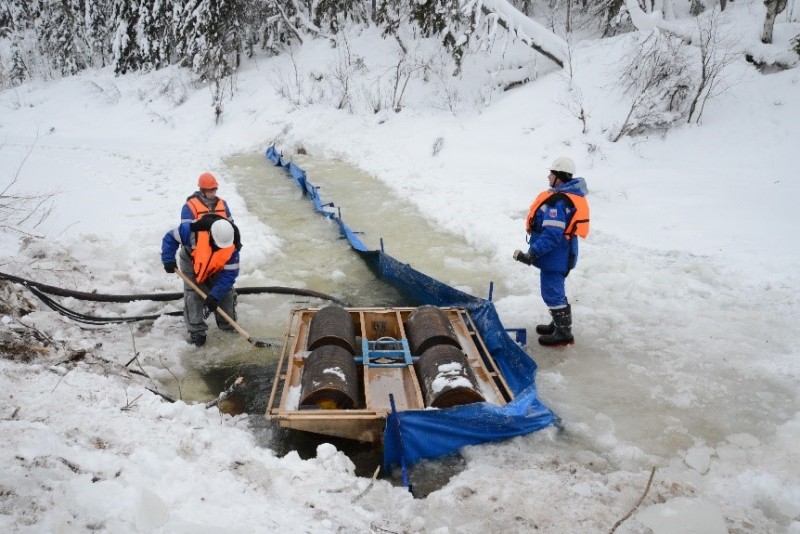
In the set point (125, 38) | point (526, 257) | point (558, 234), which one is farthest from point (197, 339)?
point (125, 38)

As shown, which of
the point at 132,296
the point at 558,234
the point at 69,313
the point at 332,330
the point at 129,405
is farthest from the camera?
the point at 132,296

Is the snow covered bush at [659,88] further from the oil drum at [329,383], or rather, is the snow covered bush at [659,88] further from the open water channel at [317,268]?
the oil drum at [329,383]

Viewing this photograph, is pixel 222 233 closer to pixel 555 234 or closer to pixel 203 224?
pixel 203 224

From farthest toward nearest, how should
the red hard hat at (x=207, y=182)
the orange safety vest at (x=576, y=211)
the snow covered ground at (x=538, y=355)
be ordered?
the red hard hat at (x=207, y=182) < the orange safety vest at (x=576, y=211) < the snow covered ground at (x=538, y=355)

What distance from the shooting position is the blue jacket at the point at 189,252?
4.51 m

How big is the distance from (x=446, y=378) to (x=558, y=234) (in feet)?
5.53

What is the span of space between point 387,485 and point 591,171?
8.83m

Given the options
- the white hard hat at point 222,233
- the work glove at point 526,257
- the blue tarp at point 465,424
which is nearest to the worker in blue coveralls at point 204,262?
the white hard hat at point 222,233

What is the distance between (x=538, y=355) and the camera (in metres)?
4.68

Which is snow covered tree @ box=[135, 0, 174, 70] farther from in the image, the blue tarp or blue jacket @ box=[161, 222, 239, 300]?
the blue tarp

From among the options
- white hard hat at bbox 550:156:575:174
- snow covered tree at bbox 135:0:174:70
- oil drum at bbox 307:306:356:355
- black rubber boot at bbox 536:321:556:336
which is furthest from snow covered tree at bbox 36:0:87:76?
black rubber boot at bbox 536:321:556:336

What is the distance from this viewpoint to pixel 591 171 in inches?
398

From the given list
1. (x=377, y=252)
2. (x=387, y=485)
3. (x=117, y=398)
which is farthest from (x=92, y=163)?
(x=387, y=485)

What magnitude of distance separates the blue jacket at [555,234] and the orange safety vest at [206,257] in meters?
2.78
